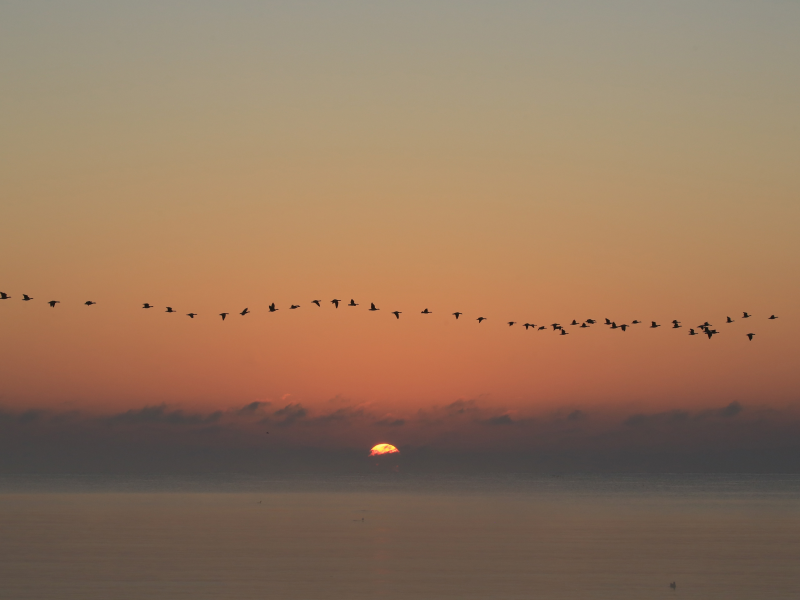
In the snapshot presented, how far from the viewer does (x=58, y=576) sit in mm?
66375

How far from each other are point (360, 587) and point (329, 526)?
46.9 m

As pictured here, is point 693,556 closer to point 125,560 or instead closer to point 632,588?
point 632,588

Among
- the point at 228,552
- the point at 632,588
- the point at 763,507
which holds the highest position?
the point at 763,507

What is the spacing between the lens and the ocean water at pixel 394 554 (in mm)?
62719

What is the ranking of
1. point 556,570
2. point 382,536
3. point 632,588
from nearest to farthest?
1. point 632,588
2. point 556,570
3. point 382,536

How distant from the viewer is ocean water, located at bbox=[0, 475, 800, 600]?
62.7 meters

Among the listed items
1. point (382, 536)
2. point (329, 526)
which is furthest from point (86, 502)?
point (382, 536)

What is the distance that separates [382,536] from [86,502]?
86626 millimetres

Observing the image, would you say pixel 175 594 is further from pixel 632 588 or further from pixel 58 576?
pixel 632 588

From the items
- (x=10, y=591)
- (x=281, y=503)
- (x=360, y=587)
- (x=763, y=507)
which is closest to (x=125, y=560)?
(x=10, y=591)

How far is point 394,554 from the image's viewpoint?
81688 mm

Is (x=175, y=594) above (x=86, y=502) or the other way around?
the other way around

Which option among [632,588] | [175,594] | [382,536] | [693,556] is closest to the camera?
[175,594]

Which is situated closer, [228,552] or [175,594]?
[175,594]
